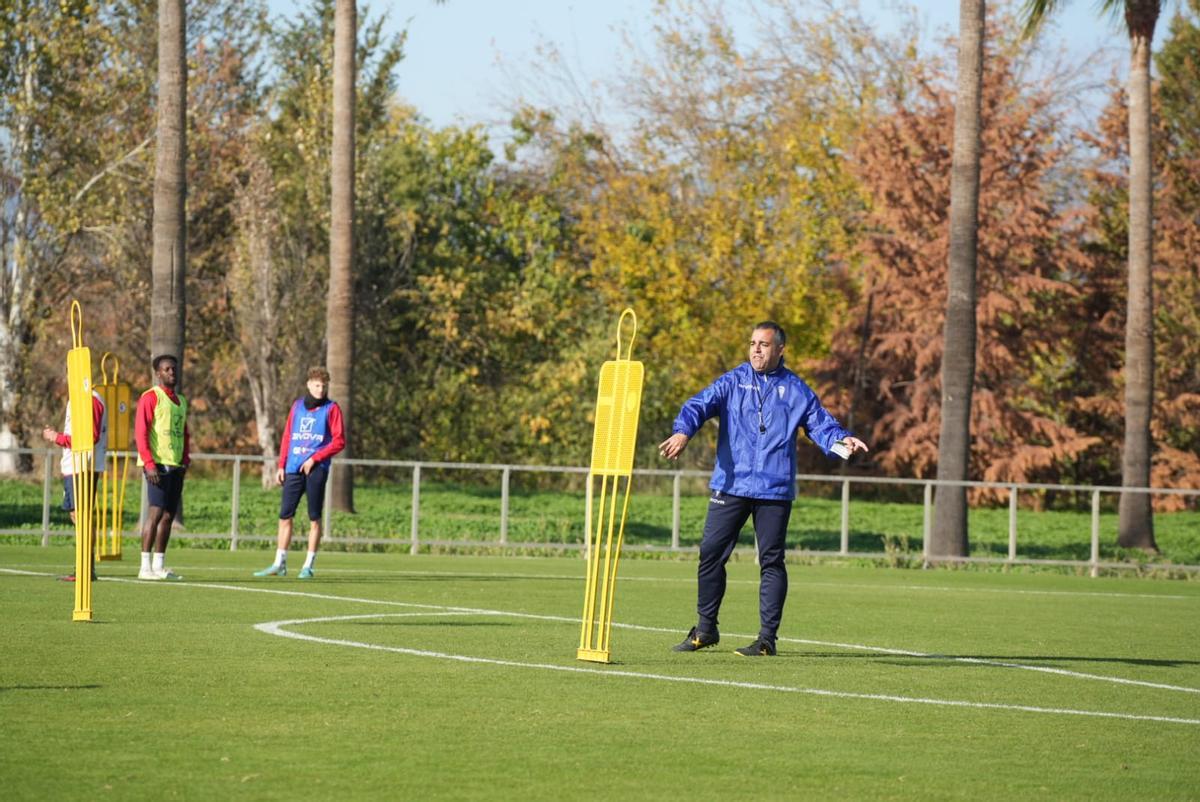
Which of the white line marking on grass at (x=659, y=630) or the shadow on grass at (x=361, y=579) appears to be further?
the shadow on grass at (x=361, y=579)

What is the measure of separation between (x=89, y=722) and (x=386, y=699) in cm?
158

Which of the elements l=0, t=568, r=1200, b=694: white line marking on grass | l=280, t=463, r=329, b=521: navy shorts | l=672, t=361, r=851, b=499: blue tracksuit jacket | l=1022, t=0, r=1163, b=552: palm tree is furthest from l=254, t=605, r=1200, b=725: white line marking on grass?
l=1022, t=0, r=1163, b=552: palm tree

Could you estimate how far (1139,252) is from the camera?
1299 inches

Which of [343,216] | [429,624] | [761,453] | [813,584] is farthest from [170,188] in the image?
[761,453]

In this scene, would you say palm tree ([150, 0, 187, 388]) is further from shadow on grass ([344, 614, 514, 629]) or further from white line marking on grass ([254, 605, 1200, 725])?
white line marking on grass ([254, 605, 1200, 725])

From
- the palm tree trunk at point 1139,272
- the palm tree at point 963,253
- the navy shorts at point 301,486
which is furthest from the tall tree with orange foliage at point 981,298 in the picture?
the navy shorts at point 301,486

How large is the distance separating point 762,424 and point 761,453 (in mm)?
194

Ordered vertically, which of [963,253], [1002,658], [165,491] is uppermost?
[963,253]

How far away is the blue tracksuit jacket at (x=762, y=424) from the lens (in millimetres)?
11805

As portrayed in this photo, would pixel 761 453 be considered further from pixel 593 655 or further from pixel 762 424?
pixel 593 655

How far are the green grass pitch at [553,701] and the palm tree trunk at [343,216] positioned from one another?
1472cm

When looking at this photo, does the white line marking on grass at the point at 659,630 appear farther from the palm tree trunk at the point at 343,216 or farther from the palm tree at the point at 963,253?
the palm tree at the point at 963,253

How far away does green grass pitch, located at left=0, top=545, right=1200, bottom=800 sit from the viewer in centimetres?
716

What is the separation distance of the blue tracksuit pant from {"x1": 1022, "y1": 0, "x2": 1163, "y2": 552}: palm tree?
22044 mm
